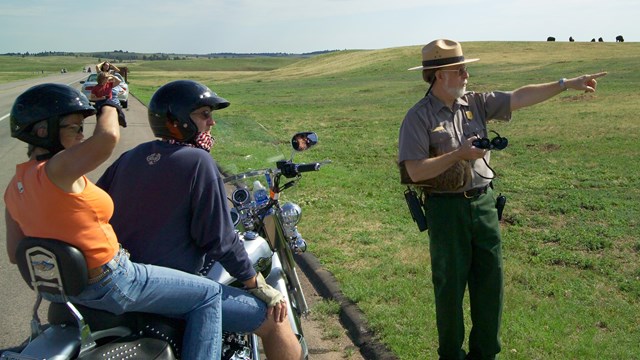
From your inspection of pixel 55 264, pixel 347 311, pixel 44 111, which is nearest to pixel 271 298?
pixel 55 264

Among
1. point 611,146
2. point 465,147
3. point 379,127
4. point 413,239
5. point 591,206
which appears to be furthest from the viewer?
point 379,127

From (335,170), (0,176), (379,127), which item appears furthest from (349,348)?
(379,127)

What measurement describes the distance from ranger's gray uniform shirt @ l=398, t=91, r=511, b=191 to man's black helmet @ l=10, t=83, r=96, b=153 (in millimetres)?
1999

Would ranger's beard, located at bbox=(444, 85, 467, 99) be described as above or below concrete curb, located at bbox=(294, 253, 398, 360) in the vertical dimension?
above

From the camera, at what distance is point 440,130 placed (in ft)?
13.0

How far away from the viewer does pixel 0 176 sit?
39.4 ft

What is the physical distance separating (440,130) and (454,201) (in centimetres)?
45

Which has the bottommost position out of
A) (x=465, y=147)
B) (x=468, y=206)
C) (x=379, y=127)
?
(x=379, y=127)

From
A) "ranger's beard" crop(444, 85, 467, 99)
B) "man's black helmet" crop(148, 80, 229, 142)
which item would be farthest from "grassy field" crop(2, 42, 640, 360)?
"man's black helmet" crop(148, 80, 229, 142)

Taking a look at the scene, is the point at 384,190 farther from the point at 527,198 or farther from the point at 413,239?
the point at 413,239

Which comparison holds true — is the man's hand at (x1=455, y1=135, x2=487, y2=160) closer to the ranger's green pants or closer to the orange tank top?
the ranger's green pants

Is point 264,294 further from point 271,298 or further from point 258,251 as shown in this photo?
point 258,251

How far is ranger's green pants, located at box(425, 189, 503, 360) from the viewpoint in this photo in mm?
3971

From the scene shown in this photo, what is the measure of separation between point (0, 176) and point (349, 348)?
31.6 ft
